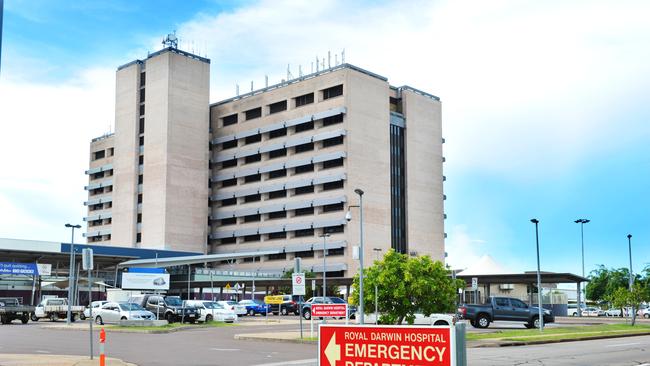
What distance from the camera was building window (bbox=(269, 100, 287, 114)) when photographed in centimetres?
11214

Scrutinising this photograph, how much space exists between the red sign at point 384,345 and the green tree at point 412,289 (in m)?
22.0

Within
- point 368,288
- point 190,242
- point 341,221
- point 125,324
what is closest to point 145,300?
point 125,324

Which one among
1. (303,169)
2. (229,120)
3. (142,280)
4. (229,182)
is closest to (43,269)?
(142,280)

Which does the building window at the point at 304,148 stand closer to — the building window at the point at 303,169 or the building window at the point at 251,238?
the building window at the point at 303,169

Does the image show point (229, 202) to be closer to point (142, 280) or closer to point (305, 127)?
point (305, 127)

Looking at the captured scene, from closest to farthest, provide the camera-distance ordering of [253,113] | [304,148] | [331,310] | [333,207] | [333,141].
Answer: [331,310], [333,207], [333,141], [304,148], [253,113]

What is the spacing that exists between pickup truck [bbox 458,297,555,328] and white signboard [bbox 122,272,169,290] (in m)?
18.1

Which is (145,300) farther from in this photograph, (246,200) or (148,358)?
(246,200)

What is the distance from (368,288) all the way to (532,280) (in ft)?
121

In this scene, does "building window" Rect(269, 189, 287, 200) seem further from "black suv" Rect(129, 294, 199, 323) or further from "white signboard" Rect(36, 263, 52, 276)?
"black suv" Rect(129, 294, 199, 323)

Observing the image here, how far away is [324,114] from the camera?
10375cm

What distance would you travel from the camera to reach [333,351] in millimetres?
8055

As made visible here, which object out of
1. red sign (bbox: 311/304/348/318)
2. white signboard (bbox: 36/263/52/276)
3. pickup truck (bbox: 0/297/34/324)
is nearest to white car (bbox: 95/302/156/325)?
pickup truck (bbox: 0/297/34/324)

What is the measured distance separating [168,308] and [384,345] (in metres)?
42.1
